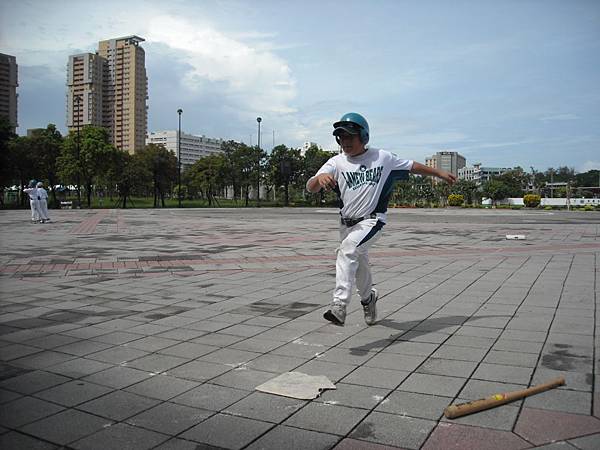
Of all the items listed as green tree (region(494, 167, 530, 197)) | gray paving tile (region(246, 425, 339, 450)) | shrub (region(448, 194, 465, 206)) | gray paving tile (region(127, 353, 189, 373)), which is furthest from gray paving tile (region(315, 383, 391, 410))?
green tree (region(494, 167, 530, 197))

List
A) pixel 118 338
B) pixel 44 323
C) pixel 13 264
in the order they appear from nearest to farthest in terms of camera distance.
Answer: pixel 118 338 < pixel 44 323 < pixel 13 264

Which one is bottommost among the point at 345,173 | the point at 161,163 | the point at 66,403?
the point at 66,403

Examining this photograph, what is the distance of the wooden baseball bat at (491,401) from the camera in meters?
2.83

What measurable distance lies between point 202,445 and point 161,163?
53677 millimetres

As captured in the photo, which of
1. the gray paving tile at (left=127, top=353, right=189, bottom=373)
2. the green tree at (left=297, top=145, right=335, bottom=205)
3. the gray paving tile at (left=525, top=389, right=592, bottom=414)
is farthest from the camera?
the green tree at (left=297, top=145, right=335, bottom=205)

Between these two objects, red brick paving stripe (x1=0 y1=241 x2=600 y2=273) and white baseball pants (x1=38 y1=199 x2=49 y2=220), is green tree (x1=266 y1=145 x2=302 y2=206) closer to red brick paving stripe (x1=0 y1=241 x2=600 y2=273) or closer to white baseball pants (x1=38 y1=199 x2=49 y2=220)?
white baseball pants (x1=38 y1=199 x2=49 y2=220)

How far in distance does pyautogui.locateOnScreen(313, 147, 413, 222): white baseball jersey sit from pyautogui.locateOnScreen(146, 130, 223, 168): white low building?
153 m

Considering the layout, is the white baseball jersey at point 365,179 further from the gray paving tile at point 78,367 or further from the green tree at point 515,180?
the green tree at point 515,180

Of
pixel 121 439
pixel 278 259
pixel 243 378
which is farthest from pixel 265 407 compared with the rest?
pixel 278 259

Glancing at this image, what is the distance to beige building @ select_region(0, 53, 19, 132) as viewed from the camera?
2905 mm

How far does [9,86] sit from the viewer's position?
11.1ft

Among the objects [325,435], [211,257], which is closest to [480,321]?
[325,435]

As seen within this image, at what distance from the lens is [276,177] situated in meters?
57.1

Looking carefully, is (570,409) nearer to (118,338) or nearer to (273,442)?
(273,442)
